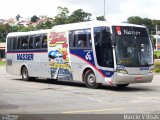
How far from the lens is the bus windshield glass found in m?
18.9

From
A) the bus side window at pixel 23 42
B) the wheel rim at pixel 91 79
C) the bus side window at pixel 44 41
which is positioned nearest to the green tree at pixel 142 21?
the bus side window at pixel 23 42

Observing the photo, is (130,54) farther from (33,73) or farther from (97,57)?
(33,73)

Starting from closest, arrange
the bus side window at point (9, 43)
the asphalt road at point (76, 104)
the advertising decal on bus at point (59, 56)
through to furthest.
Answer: the asphalt road at point (76, 104), the advertising decal on bus at point (59, 56), the bus side window at point (9, 43)

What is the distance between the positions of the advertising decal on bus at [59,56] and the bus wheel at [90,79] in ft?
4.18

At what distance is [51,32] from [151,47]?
5.83 m

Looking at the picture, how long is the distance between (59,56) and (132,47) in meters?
4.66

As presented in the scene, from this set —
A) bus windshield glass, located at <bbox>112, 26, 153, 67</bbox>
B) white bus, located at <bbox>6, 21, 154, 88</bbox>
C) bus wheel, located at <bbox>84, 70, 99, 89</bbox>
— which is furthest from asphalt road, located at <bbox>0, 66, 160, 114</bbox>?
bus wheel, located at <bbox>84, 70, 99, 89</bbox>

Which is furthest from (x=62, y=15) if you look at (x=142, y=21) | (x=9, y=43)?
(x=142, y=21)

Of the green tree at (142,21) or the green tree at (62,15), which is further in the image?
the green tree at (142,21)

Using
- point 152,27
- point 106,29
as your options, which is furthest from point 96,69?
point 152,27

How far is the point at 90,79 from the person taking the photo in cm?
2036

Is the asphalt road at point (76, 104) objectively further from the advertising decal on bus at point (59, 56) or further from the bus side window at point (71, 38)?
the advertising decal on bus at point (59, 56)

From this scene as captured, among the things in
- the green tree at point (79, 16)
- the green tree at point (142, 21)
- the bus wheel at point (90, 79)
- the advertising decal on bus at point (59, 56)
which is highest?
the green tree at point (142, 21)

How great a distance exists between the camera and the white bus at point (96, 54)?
19.0 meters
